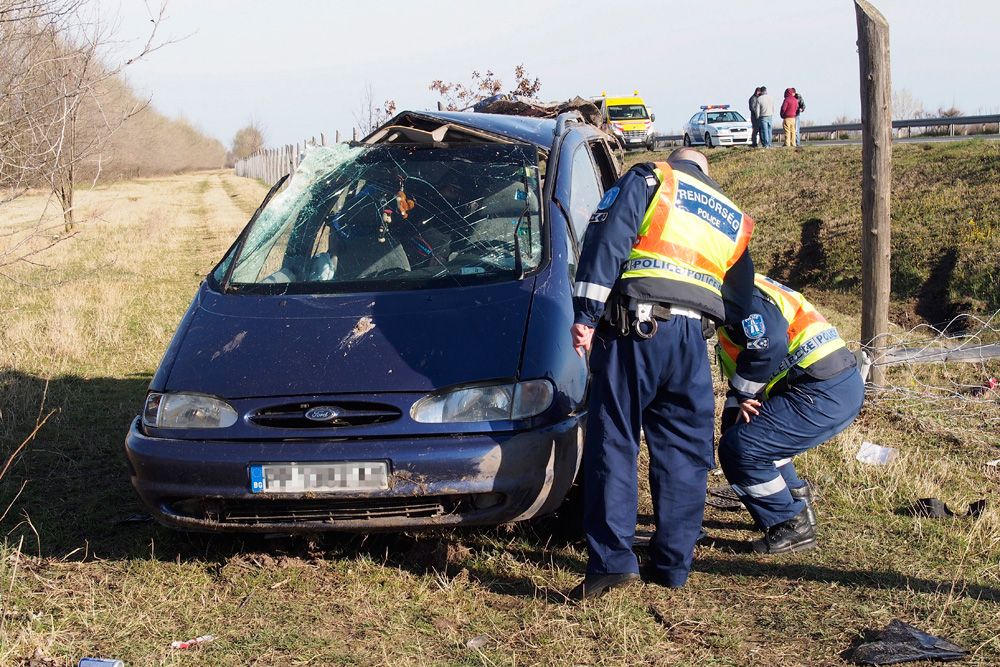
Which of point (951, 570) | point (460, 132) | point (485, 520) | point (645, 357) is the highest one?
point (460, 132)

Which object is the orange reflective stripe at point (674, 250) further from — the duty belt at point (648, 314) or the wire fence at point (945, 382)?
the wire fence at point (945, 382)

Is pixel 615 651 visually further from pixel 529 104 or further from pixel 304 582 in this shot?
pixel 529 104

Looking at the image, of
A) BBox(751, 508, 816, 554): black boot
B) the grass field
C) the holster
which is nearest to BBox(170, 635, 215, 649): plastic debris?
the grass field

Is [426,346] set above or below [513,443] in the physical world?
above

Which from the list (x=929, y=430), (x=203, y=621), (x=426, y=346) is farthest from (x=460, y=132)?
(x=929, y=430)

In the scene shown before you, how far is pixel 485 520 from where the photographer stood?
12.2 feet

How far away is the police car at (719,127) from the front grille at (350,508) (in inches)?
1098

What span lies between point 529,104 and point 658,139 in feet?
122

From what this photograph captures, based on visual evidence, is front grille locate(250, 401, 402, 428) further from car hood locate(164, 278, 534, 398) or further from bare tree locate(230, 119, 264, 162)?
bare tree locate(230, 119, 264, 162)


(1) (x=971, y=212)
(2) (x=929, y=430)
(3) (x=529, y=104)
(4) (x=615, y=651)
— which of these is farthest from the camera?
(1) (x=971, y=212)

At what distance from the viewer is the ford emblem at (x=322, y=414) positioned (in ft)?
12.2

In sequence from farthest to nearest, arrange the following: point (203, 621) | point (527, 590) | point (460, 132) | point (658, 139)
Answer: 1. point (658, 139)
2. point (460, 132)
3. point (527, 590)
4. point (203, 621)

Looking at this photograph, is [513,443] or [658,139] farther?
[658,139]

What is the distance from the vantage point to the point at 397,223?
16.1ft
